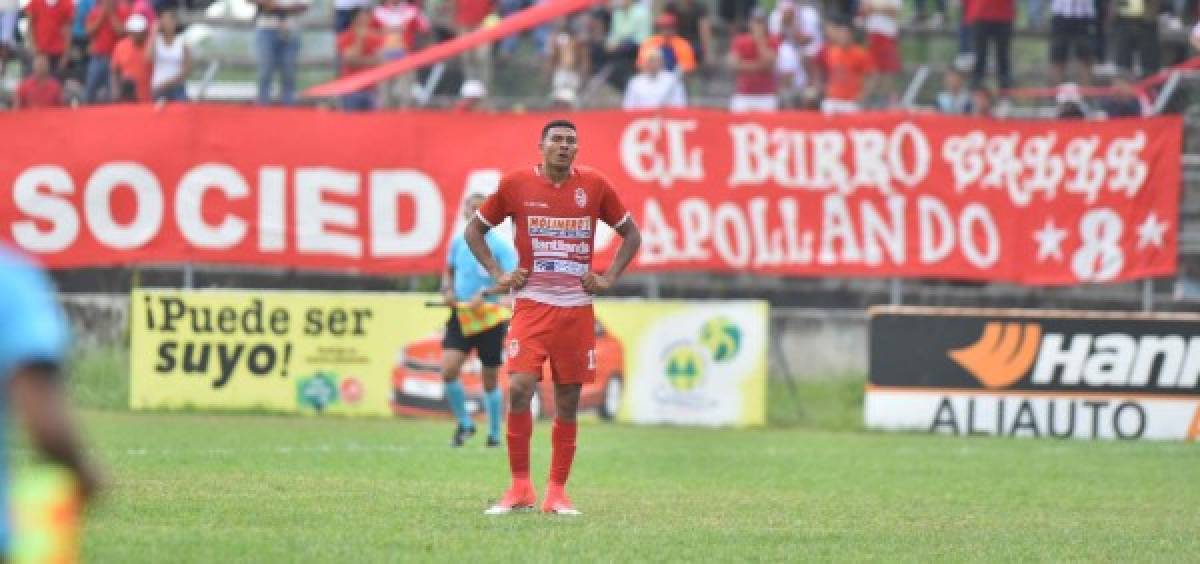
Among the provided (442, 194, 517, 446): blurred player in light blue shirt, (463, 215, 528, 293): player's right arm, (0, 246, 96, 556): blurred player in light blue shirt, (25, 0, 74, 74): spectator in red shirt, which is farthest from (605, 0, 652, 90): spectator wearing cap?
(0, 246, 96, 556): blurred player in light blue shirt

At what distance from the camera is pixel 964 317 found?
80.2 feet

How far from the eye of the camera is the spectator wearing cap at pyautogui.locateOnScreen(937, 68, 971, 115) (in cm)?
2688

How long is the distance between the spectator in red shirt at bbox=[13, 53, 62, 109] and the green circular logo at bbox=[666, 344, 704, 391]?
792cm

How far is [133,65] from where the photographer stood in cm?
2733

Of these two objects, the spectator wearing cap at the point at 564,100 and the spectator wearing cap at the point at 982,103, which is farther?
the spectator wearing cap at the point at 564,100

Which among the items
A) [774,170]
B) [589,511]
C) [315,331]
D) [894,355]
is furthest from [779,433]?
[589,511]

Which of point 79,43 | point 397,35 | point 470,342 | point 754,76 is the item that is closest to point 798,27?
point 754,76

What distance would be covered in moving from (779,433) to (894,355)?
4.98ft

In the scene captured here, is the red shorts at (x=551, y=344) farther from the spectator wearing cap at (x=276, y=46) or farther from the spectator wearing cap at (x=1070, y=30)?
the spectator wearing cap at (x=1070, y=30)

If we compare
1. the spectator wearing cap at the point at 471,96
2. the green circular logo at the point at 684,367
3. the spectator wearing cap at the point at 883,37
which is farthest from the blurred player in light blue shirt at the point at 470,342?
the spectator wearing cap at the point at 883,37

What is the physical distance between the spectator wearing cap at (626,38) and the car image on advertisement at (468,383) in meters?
4.53

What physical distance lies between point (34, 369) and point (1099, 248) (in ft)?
66.9

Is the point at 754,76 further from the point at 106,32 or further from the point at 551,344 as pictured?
the point at 551,344

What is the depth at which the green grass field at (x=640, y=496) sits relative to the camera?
11.5 meters
